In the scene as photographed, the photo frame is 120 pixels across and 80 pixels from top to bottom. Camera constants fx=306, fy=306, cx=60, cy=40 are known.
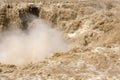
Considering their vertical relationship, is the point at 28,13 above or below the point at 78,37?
above

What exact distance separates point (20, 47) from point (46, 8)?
6198 millimetres

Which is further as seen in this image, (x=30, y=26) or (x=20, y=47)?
(x=30, y=26)

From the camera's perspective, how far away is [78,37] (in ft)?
86.1

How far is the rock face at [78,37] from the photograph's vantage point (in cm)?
1565

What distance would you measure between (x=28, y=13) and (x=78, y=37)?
8173 mm

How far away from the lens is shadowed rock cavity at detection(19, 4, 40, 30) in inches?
1256

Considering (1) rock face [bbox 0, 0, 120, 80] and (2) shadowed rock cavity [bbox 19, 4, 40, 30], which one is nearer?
(1) rock face [bbox 0, 0, 120, 80]

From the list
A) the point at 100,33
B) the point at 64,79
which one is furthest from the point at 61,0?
the point at 64,79

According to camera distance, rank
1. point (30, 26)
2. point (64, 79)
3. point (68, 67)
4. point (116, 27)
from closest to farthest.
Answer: point (64, 79), point (68, 67), point (116, 27), point (30, 26)

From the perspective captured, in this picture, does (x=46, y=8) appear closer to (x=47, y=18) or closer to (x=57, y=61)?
(x=47, y=18)

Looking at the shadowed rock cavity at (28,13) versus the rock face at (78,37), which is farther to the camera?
the shadowed rock cavity at (28,13)

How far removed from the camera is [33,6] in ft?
106

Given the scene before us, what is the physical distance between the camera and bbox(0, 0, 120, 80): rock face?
15648 mm

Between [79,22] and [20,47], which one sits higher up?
[79,22]
